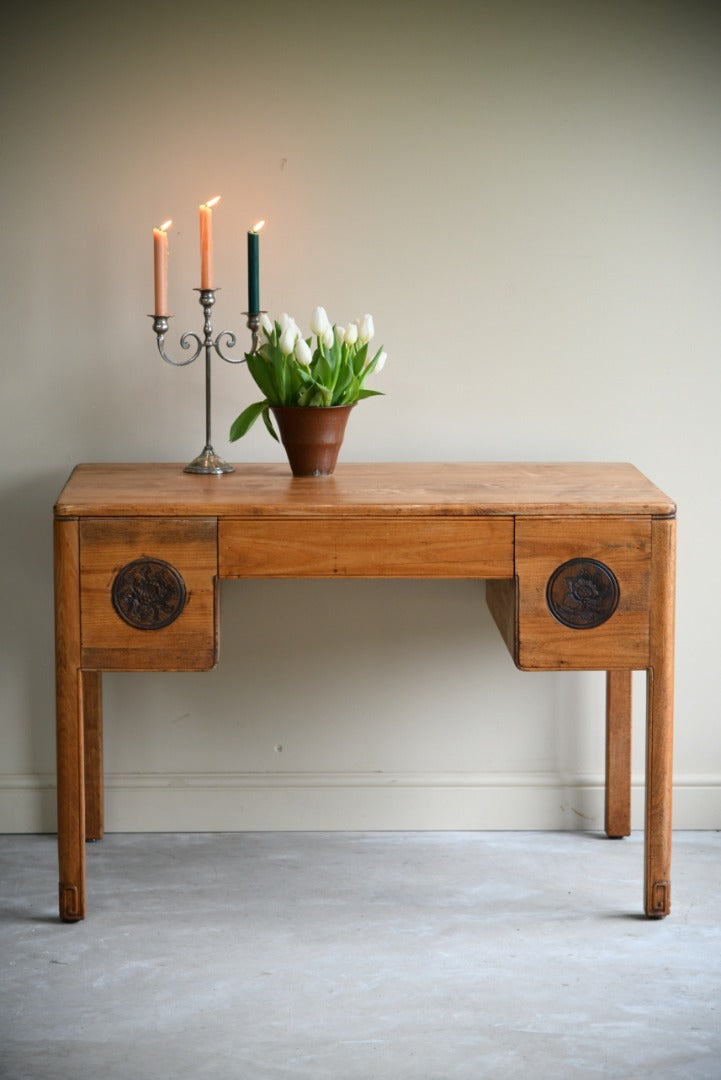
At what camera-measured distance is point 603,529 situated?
2.37m

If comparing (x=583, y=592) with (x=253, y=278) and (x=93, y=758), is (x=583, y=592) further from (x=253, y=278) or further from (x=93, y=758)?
(x=93, y=758)

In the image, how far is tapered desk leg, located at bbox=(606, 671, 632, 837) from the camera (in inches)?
112

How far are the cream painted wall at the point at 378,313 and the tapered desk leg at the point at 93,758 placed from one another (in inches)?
2.8

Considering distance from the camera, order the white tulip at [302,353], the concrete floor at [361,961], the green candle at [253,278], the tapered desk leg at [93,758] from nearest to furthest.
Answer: the concrete floor at [361,961] < the white tulip at [302,353] < the green candle at [253,278] < the tapered desk leg at [93,758]

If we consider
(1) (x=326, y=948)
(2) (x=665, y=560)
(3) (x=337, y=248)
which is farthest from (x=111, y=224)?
(1) (x=326, y=948)

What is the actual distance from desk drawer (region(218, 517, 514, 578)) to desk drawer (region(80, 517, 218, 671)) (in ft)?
0.17

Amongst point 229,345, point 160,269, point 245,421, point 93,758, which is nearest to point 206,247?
point 160,269

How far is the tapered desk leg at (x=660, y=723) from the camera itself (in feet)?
7.80

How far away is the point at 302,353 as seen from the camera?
2.48 m

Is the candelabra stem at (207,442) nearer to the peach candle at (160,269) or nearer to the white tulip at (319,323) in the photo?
the peach candle at (160,269)

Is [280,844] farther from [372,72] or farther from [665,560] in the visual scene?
[372,72]

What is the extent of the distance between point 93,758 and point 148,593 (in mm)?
622

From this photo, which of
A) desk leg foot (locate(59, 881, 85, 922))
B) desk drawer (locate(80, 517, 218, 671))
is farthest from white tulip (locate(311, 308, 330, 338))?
desk leg foot (locate(59, 881, 85, 922))

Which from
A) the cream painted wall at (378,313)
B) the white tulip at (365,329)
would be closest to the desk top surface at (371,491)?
the cream painted wall at (378,313)
